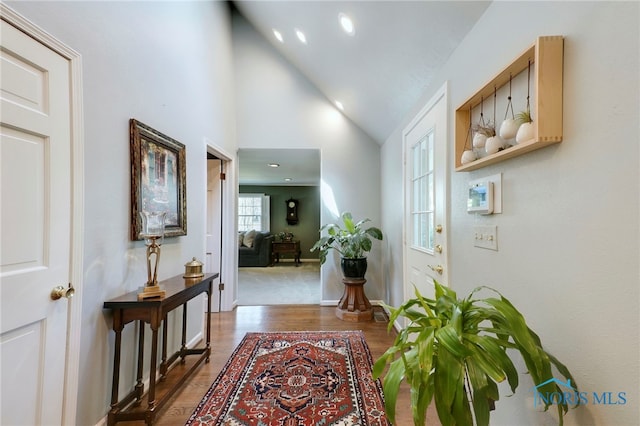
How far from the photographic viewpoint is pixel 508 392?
1.20 metres

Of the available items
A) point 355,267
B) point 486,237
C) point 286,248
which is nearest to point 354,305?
point 355,267

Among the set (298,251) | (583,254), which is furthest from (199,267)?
(298,251)

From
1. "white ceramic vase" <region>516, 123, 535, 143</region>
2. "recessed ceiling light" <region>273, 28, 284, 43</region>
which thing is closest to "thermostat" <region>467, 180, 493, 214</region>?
"white ceramic vase" <region>516, 123, 535, 143</region>

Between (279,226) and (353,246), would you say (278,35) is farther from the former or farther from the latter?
(279,226)

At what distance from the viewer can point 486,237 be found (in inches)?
50.6

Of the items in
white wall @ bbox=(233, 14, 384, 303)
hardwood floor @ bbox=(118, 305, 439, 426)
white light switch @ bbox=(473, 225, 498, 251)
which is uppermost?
white wall @ bbox=(233, 14, 384, 303)

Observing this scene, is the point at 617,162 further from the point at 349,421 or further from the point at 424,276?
the point at 349,421

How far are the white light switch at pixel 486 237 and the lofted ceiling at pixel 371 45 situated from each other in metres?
1.08

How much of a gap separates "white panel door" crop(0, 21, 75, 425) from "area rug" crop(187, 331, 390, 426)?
32.8 inches

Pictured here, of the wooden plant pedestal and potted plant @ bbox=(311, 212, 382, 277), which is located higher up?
potted plant @ bbox=(311, 212, 382, 277)

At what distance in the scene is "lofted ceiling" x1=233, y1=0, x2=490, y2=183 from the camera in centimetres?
156

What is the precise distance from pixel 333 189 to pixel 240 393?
8.62 feet

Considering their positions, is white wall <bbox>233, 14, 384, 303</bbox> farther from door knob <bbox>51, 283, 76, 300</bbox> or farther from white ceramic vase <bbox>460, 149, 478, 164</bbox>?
door knob <bbox>51, 283, 76, 300</bbox>

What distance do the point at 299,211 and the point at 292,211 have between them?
24cm
